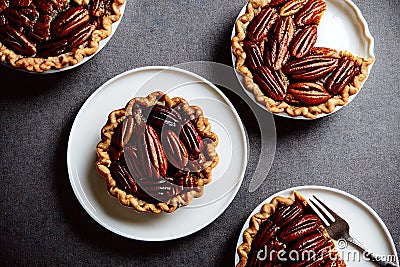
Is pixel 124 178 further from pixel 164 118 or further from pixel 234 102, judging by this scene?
pixel 234 102

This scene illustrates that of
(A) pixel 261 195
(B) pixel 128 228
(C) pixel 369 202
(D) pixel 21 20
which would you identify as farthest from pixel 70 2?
(C) pixel 369 202

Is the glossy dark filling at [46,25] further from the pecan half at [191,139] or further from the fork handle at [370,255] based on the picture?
the fork handle at [370,255]

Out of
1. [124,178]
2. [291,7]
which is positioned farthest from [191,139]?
[291,7]

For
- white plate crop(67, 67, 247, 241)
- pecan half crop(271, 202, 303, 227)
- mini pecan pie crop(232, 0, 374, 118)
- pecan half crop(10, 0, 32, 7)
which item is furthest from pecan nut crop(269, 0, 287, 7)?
pecan half crop(10, 0, 32, 7)

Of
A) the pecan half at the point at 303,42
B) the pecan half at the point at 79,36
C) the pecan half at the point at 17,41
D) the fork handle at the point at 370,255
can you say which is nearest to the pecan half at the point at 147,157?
the pecan half at the point at 79,36

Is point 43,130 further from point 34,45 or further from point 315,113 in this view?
point 315,113

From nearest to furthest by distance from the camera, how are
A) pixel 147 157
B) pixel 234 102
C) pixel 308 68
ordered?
1. pixel 147 157
2. pixel 308 68
3. pixel 234 102
